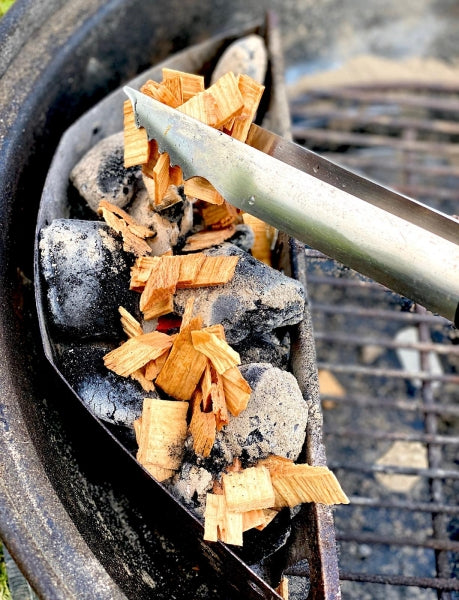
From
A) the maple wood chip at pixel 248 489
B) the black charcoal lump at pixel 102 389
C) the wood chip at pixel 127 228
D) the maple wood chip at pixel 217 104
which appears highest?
the maple wood chip at pixel 217 104

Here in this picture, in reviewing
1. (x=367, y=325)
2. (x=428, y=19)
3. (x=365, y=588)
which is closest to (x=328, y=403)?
(x=367, y=325)

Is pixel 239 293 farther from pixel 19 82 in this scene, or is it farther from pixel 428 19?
pixel 428 19

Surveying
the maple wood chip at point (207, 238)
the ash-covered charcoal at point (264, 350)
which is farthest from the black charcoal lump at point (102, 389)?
the maple wood chip at point (207, 238)

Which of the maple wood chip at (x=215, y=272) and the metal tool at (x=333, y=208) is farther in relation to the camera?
the maple wood chip at (x=215, y=272)

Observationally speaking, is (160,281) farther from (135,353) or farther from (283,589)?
(283,589)

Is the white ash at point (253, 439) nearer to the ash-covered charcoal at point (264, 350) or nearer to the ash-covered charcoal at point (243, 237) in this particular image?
the ash-covered charcoal at point (264, 350)

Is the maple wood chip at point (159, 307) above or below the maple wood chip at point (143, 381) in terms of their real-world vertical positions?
above
